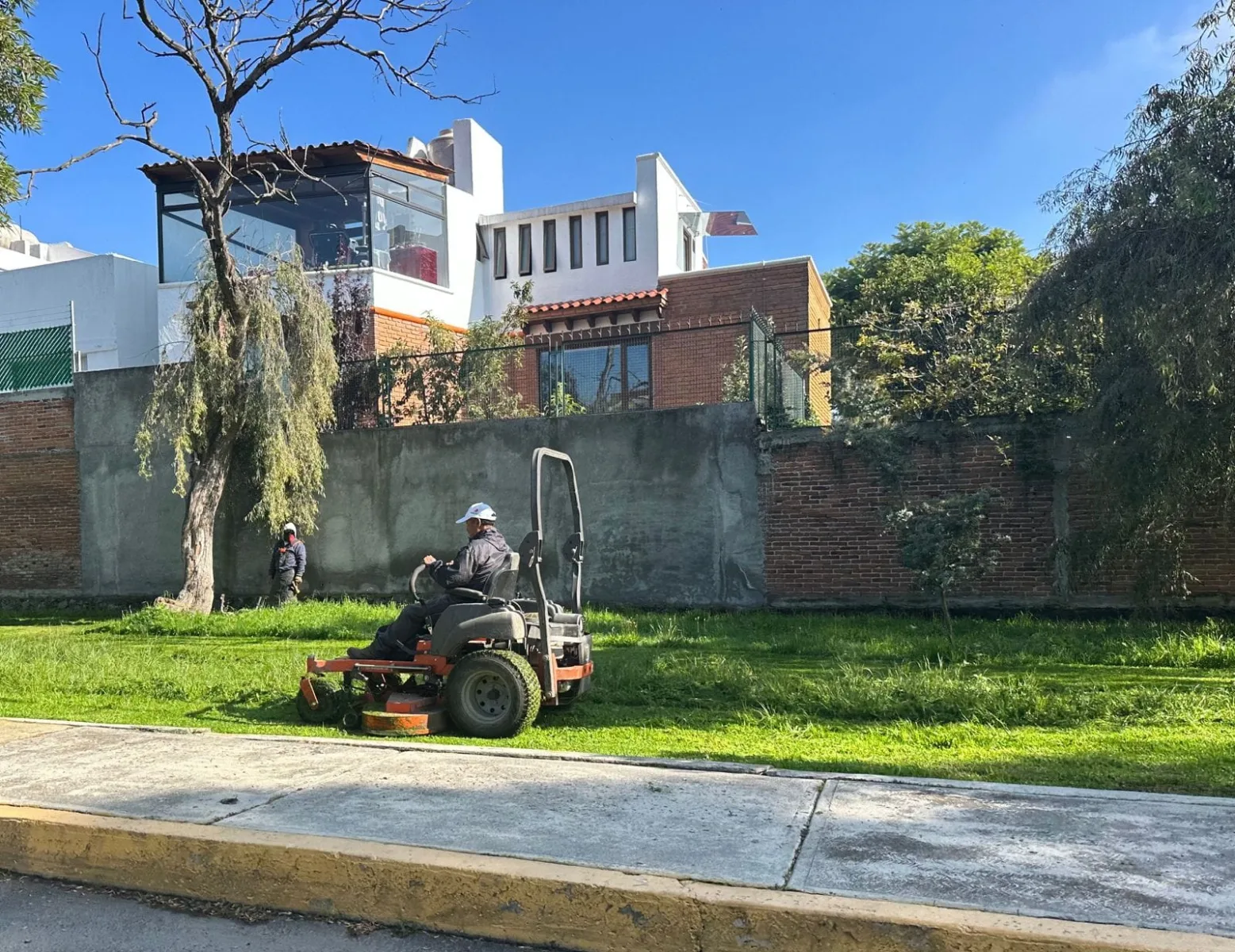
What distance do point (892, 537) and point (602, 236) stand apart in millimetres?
16712

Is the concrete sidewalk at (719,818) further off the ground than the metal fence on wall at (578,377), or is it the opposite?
the metal fence on wall at (578,377)

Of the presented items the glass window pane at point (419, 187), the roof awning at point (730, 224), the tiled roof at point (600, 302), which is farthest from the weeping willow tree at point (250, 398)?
the roof awning at point (730, 224)

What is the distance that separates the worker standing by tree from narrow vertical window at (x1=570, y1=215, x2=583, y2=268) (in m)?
14.1

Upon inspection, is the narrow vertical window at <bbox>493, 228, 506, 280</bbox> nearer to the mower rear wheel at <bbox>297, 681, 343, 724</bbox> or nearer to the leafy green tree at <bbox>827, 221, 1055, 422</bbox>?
the leafy green tree at <bbox>827, 221, 1055, 422</bbox>

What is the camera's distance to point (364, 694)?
746cm

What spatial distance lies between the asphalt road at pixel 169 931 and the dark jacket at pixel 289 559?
1106cm

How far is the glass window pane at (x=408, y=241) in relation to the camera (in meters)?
21.9

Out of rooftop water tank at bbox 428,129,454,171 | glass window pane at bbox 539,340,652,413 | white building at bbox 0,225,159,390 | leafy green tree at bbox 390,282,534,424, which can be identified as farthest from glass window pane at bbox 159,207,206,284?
glass window pane at bbox 539,340,652,413

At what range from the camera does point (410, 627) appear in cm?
735

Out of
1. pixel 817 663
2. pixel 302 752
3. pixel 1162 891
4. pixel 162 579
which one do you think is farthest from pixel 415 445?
pixel 1162 891

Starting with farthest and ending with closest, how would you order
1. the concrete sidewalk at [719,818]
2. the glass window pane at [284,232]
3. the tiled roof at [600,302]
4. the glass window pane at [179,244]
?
the glass window pane at [179,244] → the tiled roof at [600,302] → the glass window pane at [284,232] → the concrete sidewalk at [719,818]

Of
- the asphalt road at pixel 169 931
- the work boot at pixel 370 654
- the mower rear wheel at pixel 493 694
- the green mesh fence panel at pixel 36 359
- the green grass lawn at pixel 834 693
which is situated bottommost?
the asphalt road at pixel 169 931

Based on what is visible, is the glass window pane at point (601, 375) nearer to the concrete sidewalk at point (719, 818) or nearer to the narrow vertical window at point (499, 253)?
the concrete sidewalk at point (719, 818)

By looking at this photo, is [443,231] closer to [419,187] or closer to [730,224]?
[419,187]
